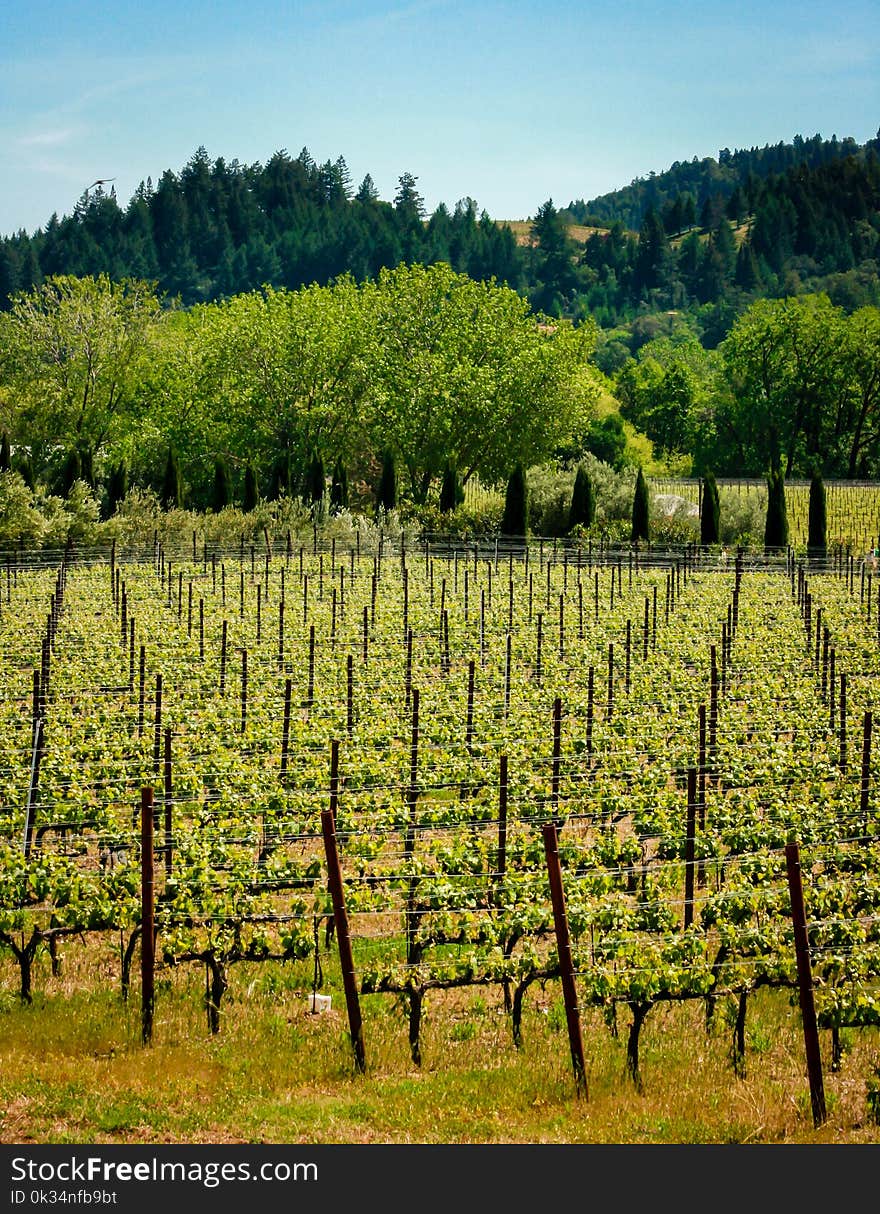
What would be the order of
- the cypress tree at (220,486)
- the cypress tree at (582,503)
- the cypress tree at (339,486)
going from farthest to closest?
the cypress tree at (339,486) < the cypress tree at (220,486) < the cypress tree at (582,503)

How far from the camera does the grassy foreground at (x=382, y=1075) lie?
655cm

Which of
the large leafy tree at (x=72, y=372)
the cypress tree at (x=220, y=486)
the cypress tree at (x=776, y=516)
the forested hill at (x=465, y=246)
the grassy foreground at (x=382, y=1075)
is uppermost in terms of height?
the forested hill at (x=465, y=246)

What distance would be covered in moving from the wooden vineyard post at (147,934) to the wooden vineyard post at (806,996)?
3.76 metres

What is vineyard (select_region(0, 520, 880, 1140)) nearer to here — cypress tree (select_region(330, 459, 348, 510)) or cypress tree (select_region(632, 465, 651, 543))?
cypress tree (select_region(632, 465, 651, 543))

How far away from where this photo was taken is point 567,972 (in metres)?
7.20

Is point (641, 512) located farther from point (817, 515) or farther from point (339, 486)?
point (339, 486)

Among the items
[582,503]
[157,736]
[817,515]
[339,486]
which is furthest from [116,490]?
[157,736]

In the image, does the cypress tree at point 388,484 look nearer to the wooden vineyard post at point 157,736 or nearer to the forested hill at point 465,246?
the wooden vineyard post at point 157,736

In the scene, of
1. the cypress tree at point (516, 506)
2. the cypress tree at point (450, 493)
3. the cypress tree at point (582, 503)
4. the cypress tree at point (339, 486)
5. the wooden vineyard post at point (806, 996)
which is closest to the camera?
the wooden vineyard post at point (806, 996)

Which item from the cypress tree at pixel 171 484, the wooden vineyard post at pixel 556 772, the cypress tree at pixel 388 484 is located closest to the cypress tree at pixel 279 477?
the cypress tree at pixel 388 484

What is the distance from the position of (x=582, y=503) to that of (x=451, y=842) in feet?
115

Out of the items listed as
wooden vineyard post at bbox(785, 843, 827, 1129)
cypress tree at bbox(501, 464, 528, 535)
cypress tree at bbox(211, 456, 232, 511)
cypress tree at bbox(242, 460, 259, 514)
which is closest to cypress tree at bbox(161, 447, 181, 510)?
cypress tree at bbox(211, 456, 232, 511)

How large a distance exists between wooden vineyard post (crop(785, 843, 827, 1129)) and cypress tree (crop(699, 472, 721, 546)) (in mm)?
36388
